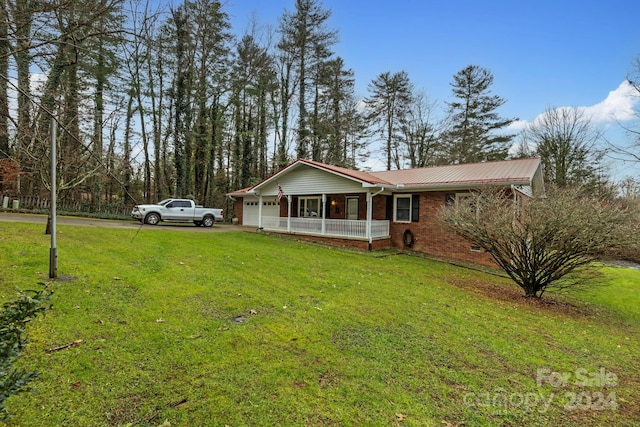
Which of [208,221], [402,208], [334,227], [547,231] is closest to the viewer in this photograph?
[547,231]

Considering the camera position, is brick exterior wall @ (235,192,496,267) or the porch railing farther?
the porch railing

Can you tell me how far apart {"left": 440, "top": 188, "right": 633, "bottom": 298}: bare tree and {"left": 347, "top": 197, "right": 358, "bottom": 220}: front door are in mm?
7575

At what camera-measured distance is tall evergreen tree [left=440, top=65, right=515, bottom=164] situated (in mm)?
24203

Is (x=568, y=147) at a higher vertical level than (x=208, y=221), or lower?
higher

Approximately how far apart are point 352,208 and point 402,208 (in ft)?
9.58

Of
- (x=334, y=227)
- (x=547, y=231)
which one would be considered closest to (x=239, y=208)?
(x=334, y=227)

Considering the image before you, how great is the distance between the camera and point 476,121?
80.9 ft

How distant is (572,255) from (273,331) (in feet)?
24.0

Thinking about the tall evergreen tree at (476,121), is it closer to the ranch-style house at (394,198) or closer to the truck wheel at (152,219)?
the ranch-style house at (394,198)

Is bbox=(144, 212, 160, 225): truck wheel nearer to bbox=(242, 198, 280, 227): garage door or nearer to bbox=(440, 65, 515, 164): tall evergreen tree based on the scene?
bbox=(242, 198, 280, 227): garage door

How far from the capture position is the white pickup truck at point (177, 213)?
16.1 m

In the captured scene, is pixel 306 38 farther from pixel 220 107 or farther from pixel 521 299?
pixel 521 299

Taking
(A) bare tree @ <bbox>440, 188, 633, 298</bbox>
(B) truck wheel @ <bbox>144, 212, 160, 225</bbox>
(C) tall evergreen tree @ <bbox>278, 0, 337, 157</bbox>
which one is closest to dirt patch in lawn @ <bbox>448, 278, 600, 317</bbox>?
(A) bare tree @ <bbox>440, 188, 633, 298</bbox>

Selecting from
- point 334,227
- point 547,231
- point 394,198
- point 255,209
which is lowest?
point 334,227
